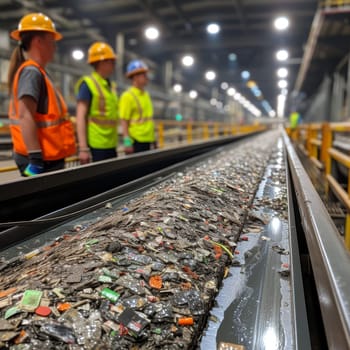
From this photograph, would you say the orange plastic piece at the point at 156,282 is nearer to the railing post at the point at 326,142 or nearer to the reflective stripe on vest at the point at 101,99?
the reflective stripe on vest at the point at 101,99

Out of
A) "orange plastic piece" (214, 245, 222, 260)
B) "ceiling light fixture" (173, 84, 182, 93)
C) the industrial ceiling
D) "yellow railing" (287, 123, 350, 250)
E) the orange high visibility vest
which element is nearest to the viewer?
"orange plastic piece" (214, 245, 222, 260)

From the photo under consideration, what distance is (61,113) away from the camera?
2.42m

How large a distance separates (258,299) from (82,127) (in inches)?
98.5

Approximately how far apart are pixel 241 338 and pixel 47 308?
59cm

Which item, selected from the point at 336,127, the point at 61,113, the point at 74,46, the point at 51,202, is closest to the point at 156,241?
the point at 51,202

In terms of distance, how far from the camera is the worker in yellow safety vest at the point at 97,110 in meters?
3.12

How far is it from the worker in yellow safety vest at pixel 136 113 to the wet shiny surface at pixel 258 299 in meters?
2.80

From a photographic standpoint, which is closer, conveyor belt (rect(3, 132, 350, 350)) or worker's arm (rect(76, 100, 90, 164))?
conveyor belt (rect(3, 132, 350, 350))

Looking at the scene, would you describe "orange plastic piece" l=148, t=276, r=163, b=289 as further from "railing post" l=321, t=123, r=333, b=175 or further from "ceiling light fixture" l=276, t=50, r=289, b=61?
"ceiling light fixture" l=276, t=50, r=289, b=61

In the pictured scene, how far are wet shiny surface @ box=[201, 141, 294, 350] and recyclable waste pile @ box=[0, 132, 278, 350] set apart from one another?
0.17 ft

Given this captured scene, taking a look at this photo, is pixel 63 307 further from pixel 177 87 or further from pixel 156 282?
pixel 177 87

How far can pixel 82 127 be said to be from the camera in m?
3.13

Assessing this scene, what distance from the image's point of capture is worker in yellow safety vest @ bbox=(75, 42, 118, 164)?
312 cm

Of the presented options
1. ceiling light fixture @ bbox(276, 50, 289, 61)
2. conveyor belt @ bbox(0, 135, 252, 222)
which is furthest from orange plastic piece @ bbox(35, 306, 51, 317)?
ceiling light fixture @ bbox(276, 50, 289, 61)
